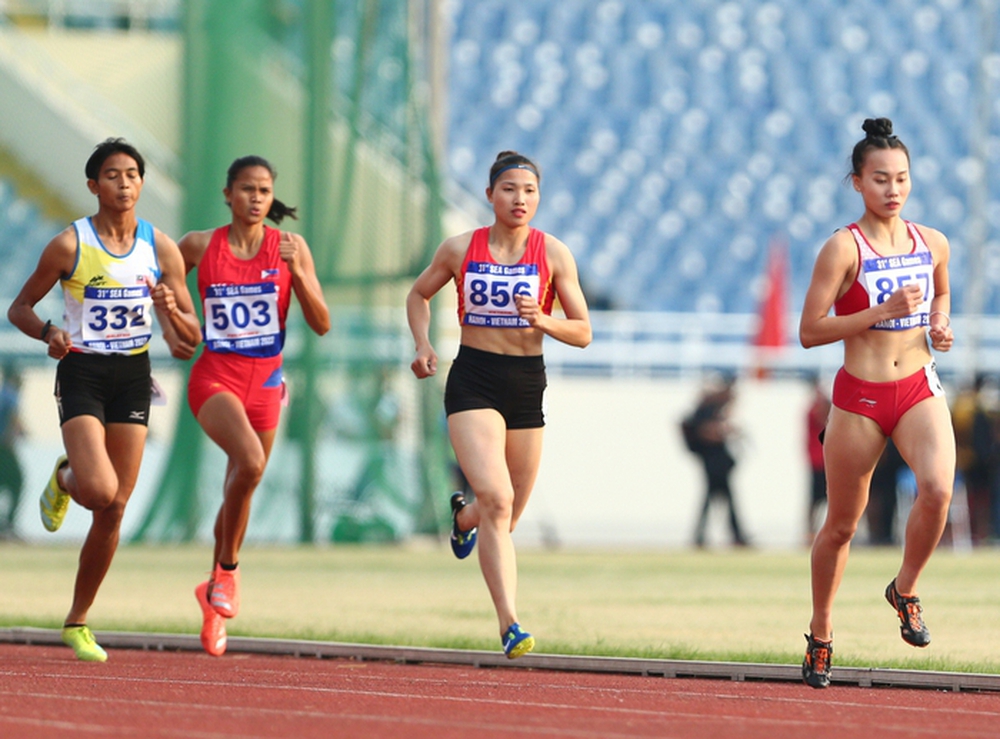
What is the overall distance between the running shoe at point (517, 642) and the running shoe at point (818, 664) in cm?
113

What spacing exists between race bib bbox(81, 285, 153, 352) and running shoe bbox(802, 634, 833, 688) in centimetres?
341

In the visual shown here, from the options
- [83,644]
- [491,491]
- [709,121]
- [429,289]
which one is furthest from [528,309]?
[709,121]

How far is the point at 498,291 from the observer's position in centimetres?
807

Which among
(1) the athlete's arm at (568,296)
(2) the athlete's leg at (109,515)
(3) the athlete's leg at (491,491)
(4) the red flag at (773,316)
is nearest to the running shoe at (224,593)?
(2) the athlete's leg at (109,515)

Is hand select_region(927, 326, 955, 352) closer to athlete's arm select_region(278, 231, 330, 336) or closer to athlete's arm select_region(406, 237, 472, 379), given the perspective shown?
athlete's arm select_region(406, 237, 472, 379)

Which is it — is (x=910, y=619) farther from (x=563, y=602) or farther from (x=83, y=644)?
(x=563, y=602)

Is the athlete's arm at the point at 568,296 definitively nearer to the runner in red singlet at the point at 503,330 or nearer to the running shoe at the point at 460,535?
the runner in red singlet at the point at 503,330

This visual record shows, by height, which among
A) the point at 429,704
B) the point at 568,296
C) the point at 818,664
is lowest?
the point at 429,704

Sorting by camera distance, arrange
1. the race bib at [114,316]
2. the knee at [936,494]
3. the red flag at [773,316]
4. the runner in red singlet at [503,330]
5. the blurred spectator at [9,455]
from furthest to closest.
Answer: the red flag at [773,316] → the blurred spectator at [9,455] → the race bib at [114,316] → the runner in red singlet at [503,330] → the knee at [936,494]

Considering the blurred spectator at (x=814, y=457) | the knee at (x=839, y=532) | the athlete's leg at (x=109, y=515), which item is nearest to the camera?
the knee at (x=839, y=532)

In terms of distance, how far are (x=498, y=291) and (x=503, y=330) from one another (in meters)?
0.18

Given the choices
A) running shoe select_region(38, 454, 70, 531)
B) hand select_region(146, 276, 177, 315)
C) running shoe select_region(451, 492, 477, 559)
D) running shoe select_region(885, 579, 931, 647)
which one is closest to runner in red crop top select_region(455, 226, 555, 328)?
running shoe select_region(451, 492, 477, 559)

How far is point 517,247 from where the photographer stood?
26.9 ft

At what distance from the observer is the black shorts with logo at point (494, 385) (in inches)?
317
